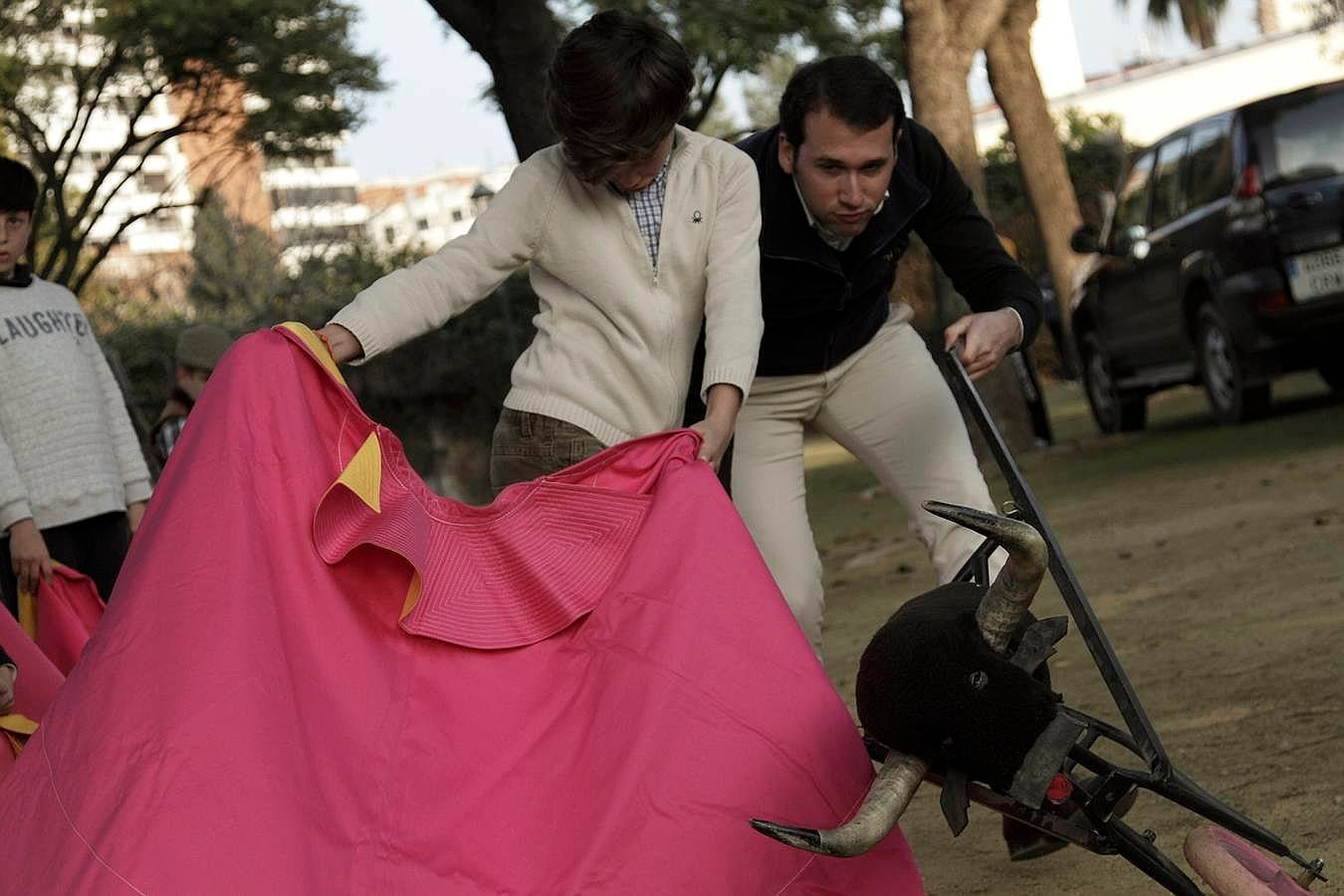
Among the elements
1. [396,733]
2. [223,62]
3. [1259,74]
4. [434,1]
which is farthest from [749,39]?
[1259,74]

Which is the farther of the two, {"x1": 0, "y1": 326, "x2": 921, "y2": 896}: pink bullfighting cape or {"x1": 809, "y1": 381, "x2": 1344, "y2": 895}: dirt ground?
{"x1": 809, "y1": 381, "x2": 1344, "y2": 895}: dirt ground

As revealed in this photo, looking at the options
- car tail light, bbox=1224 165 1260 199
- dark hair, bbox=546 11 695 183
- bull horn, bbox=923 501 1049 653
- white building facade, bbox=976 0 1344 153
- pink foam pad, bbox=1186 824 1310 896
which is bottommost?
white building facade, bbox=976 0 1344 153

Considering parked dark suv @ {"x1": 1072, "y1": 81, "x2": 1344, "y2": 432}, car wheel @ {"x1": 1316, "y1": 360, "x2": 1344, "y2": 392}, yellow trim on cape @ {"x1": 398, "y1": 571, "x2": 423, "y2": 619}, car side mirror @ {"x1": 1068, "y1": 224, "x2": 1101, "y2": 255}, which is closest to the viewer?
yellow trim on cape @ {"x1": 398, "y1": 571, "x2": 423, "y2": 619}

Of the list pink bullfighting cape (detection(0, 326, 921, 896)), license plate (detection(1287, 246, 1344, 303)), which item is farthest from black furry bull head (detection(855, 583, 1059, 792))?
license plate (detection(1287, 246, 1344, 303))

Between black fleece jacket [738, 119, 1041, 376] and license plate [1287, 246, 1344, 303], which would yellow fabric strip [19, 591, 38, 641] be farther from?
license plate [1287, 246, 1344, 303]

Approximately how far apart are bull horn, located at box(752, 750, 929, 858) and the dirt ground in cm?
130

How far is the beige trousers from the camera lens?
16.5 feet

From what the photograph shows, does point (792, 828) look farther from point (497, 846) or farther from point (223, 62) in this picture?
point (223, 62)

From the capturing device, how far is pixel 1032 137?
20781mm

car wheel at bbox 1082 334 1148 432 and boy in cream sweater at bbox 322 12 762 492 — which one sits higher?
boy in cream sweater at bbox 322 12 762 492

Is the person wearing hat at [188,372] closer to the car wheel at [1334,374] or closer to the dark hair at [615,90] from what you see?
the dark hair at [615,90]

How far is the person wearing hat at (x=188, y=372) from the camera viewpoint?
8930mm

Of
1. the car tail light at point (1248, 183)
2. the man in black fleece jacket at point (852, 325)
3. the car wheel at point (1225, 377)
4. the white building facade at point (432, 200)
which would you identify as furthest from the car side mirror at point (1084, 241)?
the white building facade at point (432, 200)

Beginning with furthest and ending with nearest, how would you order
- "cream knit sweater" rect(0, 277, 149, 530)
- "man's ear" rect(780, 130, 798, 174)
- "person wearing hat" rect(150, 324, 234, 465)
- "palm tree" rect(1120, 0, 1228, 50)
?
"palm tree" rect(1120, 0, 1228, 50), "person wearing hat" rect(150, 324, 234, 465), "cream knit sweater" rect(0, 277, 149, 530), "man's ear" rect(780, 130, 798, 174)
